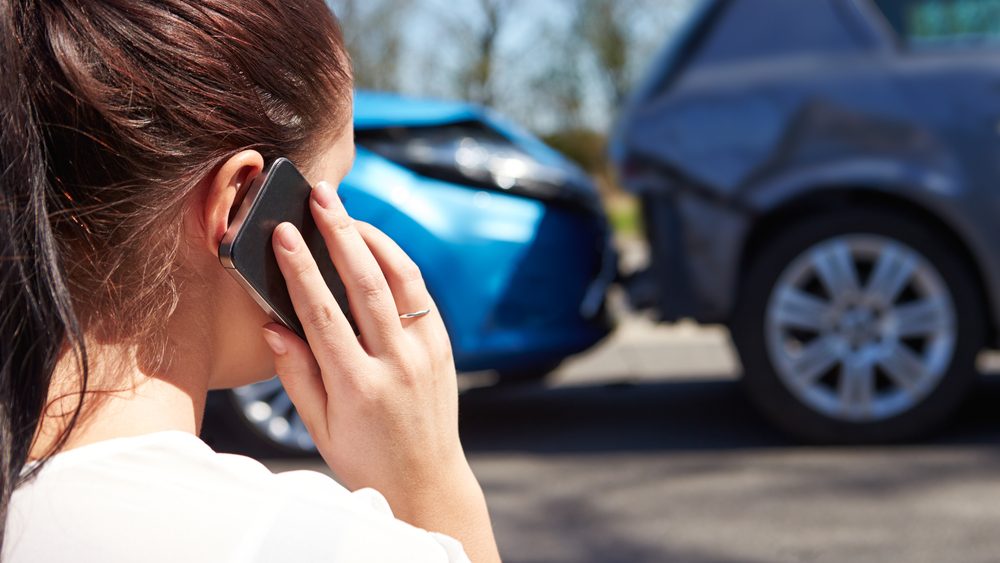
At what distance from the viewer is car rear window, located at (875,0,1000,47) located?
387 cm

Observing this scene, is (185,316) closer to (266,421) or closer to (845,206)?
(266,421)

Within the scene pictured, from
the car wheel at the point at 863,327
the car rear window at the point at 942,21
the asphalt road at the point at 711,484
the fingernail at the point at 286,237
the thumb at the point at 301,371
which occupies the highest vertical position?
the car rear window at the point at 942,21

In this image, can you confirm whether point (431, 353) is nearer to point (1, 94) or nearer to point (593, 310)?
point (1, 94)

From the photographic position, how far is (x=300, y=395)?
1.01 m

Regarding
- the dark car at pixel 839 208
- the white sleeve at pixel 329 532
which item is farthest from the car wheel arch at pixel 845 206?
the white sleeve at pixel 329 532

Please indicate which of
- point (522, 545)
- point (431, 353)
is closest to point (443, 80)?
point (522, 545)

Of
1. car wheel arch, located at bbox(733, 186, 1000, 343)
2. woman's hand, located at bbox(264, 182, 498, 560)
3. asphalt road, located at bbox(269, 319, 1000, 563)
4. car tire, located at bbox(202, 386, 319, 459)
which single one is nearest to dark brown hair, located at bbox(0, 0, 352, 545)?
woman's hand, located at bbox(264, 182, 498, 560)

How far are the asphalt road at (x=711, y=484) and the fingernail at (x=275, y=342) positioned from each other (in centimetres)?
198

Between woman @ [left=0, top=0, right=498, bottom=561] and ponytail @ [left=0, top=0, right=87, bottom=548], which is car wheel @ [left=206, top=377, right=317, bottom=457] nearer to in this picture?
woman @ [left=0, top=0, right=498, bottom=561]

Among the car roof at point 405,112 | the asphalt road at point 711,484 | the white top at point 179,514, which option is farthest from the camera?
the car roof at point 405,112

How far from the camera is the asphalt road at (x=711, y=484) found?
2.91 meters

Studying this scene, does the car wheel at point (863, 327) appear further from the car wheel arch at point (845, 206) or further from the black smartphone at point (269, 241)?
the black smartphone at point (269, 241)

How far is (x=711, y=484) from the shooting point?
3.44 metres

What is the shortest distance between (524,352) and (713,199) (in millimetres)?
814
